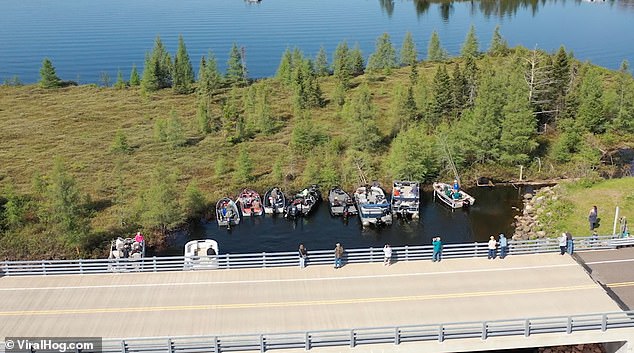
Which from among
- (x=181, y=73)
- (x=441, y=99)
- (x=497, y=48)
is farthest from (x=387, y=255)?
(x=497, y=48)

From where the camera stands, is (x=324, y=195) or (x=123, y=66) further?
(x=123, y=66)

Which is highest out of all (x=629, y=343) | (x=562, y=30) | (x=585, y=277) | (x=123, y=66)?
(x=562, y=30)

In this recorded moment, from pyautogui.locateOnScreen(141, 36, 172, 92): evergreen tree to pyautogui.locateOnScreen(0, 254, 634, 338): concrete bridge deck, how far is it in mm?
75106

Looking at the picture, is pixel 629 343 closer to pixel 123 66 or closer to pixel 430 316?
pixel 430 316

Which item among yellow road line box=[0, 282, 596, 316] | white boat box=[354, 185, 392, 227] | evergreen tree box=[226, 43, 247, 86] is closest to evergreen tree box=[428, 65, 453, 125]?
white boat box=[354, 185, 392, 227]

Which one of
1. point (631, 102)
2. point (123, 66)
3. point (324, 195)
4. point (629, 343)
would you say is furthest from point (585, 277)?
point (123, 66)

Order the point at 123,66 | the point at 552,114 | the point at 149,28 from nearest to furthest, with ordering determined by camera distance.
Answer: the point at 552,114
the point at 123,66
the point at 149,28

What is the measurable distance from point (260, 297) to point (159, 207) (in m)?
23.4

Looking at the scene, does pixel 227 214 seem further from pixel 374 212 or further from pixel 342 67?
pixel 342 67

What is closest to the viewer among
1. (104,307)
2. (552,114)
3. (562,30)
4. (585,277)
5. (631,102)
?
(104,307)

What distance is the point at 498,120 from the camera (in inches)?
2537

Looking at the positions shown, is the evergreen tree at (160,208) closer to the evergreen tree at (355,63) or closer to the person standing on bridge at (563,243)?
the person standing on bridge at (563,243)

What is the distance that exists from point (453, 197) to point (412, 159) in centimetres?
633

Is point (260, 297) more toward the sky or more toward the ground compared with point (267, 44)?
more toward the ground
